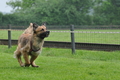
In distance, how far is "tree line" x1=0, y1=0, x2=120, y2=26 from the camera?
50531mm

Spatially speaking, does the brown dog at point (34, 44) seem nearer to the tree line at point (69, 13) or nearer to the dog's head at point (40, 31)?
the dog's head at point (40, 31)

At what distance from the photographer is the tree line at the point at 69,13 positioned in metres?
50.5

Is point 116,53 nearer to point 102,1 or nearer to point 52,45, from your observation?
point 52,45

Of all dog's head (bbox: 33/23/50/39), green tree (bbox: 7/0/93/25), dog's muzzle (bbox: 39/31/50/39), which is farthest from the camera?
green tree (bbox: 7/0/93/25)

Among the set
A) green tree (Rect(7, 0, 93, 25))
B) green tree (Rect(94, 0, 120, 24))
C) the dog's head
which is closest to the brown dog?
the dog's head

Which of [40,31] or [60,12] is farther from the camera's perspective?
[60,12]

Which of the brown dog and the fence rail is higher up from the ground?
the brown dog

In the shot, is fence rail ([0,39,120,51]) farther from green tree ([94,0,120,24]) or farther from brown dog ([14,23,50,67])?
green tree ([94,0,120,24])

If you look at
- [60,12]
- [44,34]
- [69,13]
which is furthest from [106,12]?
[44,34]

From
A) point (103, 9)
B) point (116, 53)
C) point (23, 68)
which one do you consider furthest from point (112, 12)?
point (23, 68)

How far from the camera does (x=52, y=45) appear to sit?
18.3m

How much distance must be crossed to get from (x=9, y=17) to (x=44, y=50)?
34429mm

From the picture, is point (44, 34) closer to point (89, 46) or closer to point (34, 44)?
point (34, 44)

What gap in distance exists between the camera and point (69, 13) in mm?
56125
